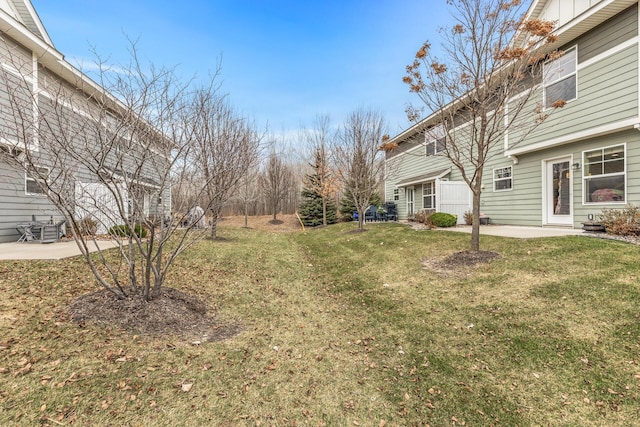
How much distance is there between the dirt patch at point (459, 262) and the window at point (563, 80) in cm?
614

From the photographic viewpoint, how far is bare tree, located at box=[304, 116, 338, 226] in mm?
18391

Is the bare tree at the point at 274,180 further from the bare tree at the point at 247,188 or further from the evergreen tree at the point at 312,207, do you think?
the evergreen tree at the point at 312,207

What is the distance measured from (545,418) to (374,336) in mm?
1918

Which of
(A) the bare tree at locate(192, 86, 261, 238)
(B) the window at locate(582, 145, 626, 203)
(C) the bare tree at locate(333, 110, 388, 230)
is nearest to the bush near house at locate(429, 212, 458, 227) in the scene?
(C) the bare tree at locate(333, 110, 388, 230)

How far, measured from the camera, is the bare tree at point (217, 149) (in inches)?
194

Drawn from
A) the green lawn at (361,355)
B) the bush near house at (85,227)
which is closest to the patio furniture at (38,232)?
the green lawn at (361,355)

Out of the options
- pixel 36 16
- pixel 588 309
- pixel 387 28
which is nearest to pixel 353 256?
pixel 588 309

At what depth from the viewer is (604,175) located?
8.21 m

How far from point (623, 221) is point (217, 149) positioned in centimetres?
968

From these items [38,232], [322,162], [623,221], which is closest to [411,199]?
[322,162]

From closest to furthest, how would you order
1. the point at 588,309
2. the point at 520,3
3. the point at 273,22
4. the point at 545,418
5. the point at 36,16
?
the point at 545,418 → the point at 588,309 → the point at 520,3 → the point at 36,16 → the point at 273,22

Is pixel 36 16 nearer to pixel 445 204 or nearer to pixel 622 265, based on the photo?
pixel 445 204

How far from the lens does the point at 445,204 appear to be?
42.4 ft

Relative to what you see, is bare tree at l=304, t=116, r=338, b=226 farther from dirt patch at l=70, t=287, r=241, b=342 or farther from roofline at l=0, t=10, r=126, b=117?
dirt patch at l=70, t=287, r=241, b=342
